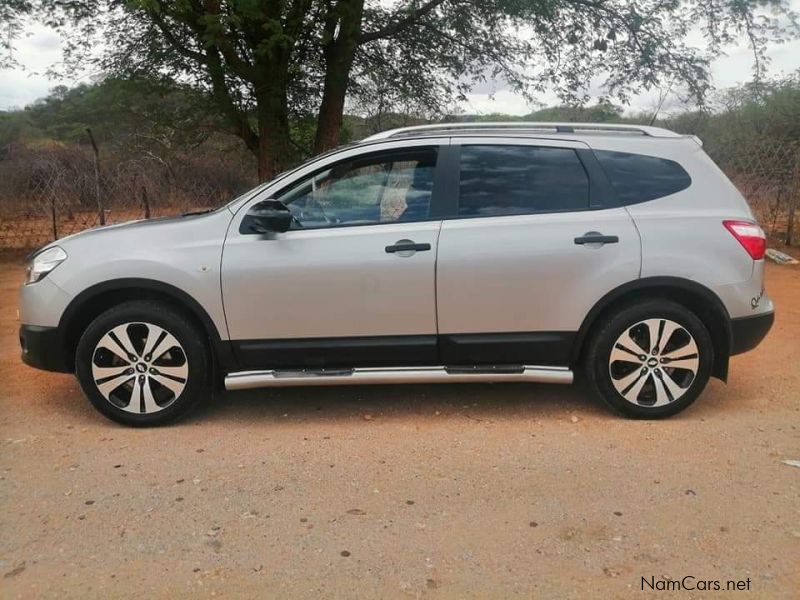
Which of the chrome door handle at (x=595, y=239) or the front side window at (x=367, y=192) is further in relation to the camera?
the front side window at (x=367, y=192)

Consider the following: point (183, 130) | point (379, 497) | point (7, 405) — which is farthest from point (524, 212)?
point (183, 130)

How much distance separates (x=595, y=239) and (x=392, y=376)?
1502mm

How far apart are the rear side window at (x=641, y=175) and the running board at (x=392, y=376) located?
1208 millimetres

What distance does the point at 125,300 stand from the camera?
423 centimetres

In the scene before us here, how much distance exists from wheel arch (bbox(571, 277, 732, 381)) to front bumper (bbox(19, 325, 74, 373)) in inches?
126

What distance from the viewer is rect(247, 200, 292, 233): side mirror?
4.01 metres

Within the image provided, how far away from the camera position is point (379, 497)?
331 cm

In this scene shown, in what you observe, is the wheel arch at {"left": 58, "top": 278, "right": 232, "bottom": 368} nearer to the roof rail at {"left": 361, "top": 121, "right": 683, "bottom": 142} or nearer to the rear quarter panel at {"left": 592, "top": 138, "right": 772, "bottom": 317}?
the roof rail at {"left": 361, "top": 121, "right": 683, "bottom": 142}

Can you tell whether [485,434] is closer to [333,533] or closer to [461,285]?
[461,285]

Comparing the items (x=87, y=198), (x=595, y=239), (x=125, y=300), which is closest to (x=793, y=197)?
(x=595, y=239)

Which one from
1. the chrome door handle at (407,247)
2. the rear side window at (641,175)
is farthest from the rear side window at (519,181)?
the chrome door handle at (407,247)

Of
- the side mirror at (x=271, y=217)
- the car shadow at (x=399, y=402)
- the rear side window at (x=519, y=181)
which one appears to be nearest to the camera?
the side mirror at (x=271, y=217)

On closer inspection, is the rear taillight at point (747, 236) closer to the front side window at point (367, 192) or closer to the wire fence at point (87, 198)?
the front side window at point (367, 192)

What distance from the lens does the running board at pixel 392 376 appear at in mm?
4117
